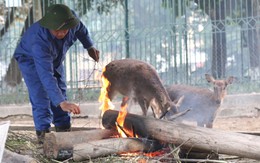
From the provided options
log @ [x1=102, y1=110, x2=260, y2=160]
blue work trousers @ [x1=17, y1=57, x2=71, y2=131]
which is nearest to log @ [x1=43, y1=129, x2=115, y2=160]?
log @ [x1=102, y1=110, x2=260, y2=160]

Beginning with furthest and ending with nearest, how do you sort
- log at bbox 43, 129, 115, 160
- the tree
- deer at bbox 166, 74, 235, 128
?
the tree
deer at bbox 166, 74, 235, 128
log at bbox 43, 129, 115, 160

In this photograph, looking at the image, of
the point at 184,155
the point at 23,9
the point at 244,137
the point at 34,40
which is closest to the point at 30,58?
the point at 34,40

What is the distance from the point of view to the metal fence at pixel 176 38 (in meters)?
13.8

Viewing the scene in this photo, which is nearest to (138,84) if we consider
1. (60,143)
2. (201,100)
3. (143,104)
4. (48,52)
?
(143,104)

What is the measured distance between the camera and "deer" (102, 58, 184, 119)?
1091cm

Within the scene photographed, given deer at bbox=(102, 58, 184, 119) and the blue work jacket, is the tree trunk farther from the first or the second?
the blue work jacket

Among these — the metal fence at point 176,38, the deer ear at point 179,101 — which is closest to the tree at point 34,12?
the metal fence at point 176,38

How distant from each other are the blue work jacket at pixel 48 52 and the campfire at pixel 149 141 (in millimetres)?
497

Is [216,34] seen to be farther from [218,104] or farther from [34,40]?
[34,40]

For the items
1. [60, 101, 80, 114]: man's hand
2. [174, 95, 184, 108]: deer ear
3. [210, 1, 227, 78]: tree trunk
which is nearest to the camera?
[60, 101, 80, 114]: man's hand

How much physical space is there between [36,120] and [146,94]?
167 inches

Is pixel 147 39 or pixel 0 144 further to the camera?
pixel 147 39

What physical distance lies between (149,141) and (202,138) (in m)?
0.60

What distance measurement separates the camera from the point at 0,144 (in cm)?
476
